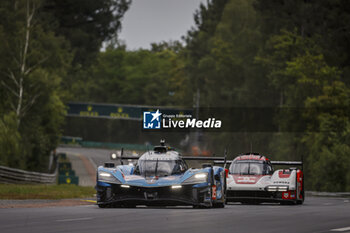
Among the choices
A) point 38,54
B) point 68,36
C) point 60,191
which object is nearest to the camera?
point 60,191

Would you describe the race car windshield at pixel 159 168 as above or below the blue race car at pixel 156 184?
above

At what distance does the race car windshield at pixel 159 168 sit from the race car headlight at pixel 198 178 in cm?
76

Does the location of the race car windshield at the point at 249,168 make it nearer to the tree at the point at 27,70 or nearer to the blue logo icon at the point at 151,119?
the blue logo icon at the point at 151,119

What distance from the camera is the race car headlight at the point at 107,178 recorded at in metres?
19.2

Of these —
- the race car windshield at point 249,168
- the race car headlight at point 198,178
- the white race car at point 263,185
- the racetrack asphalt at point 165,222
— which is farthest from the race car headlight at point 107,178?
A: the race car windshield at point 249,168

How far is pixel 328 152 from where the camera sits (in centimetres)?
5734

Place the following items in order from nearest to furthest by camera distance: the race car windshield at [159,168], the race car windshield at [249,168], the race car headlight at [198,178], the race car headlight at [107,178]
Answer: the race car headlight at [107,178]
the race car headlight at [198,178]
the race car windshield at [159,168]
the race car windshield at [249,168]

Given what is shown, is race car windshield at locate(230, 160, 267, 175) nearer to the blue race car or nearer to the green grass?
the blue race car

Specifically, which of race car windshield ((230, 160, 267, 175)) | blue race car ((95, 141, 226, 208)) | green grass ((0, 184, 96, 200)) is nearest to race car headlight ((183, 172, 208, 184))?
blue race car ((95, 141, 226, 208))

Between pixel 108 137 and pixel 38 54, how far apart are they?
9362 cm

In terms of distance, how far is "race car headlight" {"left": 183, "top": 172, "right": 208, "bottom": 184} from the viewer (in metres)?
19.4

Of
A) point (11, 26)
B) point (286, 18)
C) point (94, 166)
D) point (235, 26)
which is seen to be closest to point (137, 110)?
point (235, 26)

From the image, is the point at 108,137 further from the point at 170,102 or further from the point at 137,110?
the point at 137,110

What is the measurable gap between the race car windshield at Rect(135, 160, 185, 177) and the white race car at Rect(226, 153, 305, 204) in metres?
4.96
